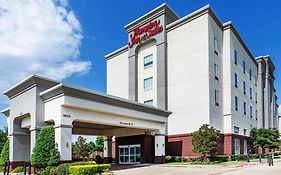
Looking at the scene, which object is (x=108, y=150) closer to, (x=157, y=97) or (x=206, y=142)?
(x=157, y=97)

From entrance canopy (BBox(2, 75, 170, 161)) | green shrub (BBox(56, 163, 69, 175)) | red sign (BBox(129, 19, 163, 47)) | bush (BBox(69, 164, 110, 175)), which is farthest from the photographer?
red sign (BBox(129, 19, 163, 47))

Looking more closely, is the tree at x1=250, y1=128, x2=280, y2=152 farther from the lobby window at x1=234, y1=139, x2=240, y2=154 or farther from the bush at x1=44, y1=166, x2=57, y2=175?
the bush at x1=44, y1=166, x2=57, y2=175

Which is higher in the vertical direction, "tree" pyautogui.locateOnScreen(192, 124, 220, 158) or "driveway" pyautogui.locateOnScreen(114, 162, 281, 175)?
"tree" pyautogui.locateOnScreen(192, 124, 220, 158)

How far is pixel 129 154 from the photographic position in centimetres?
3712

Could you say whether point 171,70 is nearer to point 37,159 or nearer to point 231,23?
point 231,23

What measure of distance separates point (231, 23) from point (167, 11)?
9129mm

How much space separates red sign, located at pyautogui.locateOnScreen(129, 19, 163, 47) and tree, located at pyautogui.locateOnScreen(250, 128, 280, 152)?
22.0 meters

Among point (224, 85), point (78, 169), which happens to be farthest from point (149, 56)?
point (78, 169)

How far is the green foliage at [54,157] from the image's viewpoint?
22.0 m

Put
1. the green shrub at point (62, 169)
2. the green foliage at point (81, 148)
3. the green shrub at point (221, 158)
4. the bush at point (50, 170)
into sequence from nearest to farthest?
the green shrub at point (62, 169)
the bush at point (50, 170)
the green shrub at point (221, 158)
the green foliage at point (81, 148)

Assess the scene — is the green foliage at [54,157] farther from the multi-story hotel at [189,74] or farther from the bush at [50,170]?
the multi-story hotel at [189,74]

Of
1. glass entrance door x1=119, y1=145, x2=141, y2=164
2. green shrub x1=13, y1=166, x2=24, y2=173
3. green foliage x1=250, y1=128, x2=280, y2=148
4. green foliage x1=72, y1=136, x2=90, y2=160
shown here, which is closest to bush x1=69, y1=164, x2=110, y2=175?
green shrub x1=13, y1=166, x2=24, y2=173

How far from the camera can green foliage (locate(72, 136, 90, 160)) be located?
54.2m

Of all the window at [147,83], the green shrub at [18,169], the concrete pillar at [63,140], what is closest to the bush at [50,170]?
the concrete pillar at [63,140]
